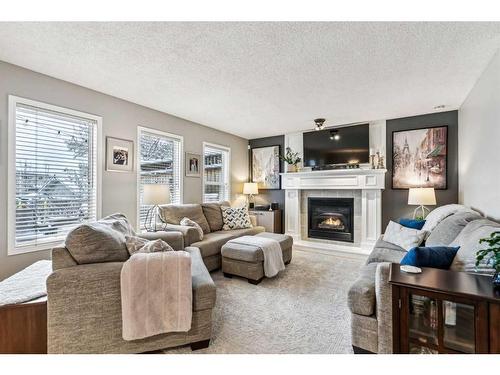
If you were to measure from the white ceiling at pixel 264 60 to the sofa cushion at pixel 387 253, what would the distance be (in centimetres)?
195

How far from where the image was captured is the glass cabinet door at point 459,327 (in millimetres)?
1175

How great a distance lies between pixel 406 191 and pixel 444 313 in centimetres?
356

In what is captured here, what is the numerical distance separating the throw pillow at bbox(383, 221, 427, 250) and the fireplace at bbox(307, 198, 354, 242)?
1686mm

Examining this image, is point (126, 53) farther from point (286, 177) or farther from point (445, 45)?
point (286, 177)

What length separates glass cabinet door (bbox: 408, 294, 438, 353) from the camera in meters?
1.25

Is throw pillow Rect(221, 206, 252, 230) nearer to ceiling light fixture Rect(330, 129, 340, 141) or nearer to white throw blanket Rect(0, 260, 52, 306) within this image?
ceiling light fixture Rect(330, 129, 340, 141)

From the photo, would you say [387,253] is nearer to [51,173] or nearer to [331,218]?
[331,218]

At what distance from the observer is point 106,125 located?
127 inches

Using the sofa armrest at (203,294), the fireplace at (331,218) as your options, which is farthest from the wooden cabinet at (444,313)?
the fireplace at (331,218)

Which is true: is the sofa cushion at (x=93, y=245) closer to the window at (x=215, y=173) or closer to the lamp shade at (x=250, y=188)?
the window at (x=215, y=173)

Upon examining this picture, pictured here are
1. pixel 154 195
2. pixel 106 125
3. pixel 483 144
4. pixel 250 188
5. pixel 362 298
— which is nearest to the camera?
pixel 362 298


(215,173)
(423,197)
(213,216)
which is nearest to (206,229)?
(213,216)

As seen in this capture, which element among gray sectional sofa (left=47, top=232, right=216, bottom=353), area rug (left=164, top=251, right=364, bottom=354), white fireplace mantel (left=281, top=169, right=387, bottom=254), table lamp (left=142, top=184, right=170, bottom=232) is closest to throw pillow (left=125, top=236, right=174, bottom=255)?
gray sectional sofa (left=47, top=232, right=216, bottom=353)
